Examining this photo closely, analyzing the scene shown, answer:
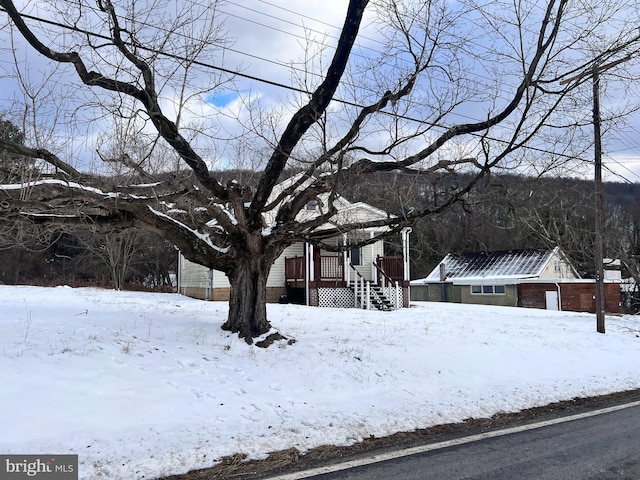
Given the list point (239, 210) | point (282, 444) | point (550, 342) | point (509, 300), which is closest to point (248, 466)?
point (282, 444)

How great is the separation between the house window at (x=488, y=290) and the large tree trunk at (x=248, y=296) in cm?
3177

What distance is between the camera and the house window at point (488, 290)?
38.0m

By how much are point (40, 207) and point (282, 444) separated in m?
5.21

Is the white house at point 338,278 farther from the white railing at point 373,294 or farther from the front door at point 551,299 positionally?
the front door at point 551,299

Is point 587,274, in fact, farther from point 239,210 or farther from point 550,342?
point 239,210

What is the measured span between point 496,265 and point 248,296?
111 feet

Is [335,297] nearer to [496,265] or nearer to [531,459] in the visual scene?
[531,459]

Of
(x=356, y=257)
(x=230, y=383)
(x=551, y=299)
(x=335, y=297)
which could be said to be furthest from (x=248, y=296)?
(x=551, y=299)

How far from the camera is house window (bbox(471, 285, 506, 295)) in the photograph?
37969mm

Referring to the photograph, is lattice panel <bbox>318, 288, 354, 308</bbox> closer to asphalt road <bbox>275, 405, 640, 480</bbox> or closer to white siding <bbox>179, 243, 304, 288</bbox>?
white siding <bbox>179, 243, 304, 288</bbox>

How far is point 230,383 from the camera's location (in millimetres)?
7078

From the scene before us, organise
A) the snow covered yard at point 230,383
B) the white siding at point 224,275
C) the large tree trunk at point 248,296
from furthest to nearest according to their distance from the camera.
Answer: the white siding at point 224,275
the large tree trunk at point 248,296
the snow covered yard at point 230,383

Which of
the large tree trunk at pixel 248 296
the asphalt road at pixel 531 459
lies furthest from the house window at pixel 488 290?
the asphalt road at pixel 531 459

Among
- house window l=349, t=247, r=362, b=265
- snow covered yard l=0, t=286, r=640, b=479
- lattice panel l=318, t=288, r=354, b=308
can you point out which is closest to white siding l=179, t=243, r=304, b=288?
house window l=349, t=247, r=362, b=265
